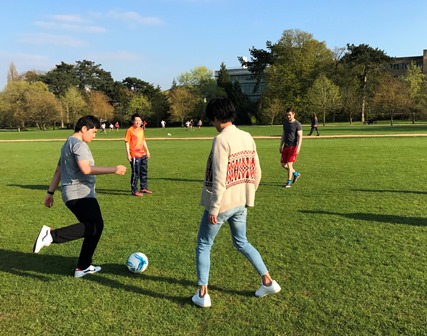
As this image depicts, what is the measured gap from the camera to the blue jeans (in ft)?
11.1

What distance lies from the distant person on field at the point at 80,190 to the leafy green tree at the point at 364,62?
70792 mm

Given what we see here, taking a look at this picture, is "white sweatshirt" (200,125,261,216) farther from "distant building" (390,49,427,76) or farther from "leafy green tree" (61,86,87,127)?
"distant building" (390,49,427,76)

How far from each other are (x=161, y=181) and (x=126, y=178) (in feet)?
4.14

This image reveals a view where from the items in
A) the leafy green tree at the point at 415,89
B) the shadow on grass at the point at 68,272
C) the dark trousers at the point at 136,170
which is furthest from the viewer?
the leafy green tree at the point at 415,89

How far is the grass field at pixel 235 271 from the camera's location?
323cm

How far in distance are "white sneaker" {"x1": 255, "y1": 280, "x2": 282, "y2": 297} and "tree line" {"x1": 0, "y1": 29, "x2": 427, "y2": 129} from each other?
60.8 meters

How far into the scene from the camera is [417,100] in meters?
60.2

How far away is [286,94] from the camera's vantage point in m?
71.9

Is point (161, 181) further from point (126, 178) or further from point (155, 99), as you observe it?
point (155, 99)

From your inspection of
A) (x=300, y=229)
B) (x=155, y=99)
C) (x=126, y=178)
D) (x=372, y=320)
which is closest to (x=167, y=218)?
(x=300, y=229)

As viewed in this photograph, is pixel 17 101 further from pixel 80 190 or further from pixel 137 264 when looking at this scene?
pixel 137 264

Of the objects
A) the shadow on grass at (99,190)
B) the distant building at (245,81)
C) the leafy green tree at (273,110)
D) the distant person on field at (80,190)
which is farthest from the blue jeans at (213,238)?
the distant building at (245,81)

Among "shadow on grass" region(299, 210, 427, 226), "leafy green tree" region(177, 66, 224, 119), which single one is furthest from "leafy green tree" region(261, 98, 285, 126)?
"shadow on grass" region(299, 210, 427, 226)

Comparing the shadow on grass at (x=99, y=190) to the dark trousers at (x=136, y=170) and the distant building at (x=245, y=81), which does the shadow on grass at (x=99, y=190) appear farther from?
the distant building at (x=245, y=81)
